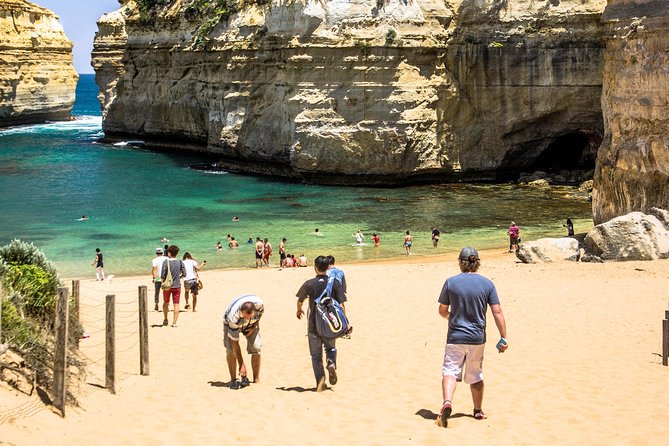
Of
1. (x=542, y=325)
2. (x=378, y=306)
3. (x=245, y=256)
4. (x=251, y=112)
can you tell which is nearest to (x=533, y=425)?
(x=542, y=325)

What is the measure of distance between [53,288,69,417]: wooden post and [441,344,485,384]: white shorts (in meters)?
3.79

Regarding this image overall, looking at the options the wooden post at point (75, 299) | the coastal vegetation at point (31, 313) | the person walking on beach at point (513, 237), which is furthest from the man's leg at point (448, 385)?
the person walking on beach at point (513, 237)

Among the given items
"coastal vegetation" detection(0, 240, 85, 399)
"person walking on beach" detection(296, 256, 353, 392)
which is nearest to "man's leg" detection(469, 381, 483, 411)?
"person walking on beach" detection(296, 256, 353, 392)

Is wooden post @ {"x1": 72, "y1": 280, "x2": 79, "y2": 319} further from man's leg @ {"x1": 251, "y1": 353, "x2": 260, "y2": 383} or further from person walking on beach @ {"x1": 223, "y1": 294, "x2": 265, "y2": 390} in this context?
man's leg @ {"x1": 251, "y1": 353, "x2": 260, "y2": 383}

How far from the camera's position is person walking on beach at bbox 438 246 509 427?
9.22 m

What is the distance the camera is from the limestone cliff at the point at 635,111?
25141 millimetres

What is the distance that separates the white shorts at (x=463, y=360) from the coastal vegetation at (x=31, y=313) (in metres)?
3.98

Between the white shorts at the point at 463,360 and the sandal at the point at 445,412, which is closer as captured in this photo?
the white shorts at the point at 463,360

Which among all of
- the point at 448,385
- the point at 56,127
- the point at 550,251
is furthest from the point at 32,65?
the point at 448,385

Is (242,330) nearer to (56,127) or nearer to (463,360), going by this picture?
(463,360)

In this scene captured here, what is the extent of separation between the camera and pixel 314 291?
10.7 metres

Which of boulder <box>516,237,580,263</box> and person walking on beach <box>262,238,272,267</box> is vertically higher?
boulder <box>516,237,580,263</box>

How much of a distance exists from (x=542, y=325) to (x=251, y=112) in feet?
113

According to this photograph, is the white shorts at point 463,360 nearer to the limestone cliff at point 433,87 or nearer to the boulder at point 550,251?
the boulder at point 550,251
